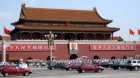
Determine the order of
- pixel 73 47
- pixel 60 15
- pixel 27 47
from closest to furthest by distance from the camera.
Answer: pixel 27 47 < pixel 73 47 < pixel 60 15

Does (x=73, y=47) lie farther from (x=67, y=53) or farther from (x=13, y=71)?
(x=13, y=71)

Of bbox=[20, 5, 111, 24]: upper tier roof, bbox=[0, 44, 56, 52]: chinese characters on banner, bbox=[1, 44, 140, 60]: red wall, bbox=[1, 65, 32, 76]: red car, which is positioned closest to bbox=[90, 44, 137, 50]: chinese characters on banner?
bbox=[1, 44, 140, 60]: red wall

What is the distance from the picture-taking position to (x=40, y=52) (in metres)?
82.9

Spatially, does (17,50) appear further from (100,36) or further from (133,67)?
(133,67)

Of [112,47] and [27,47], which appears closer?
[27,47]

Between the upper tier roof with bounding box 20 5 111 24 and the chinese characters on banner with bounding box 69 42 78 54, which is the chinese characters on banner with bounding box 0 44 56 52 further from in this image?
the upper tier roof with bounding box 20 5 111 24

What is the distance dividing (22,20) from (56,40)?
329 inches

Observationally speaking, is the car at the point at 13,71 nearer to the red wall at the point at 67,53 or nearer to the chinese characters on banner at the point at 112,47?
the red wall at the point at 67,53

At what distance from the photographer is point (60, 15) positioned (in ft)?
305

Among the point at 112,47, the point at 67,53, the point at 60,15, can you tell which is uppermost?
the point at 60,15

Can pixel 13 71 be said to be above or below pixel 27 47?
below

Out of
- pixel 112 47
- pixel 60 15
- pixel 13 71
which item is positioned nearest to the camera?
pixel 13 71

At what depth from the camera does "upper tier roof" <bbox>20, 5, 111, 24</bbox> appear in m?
89.8

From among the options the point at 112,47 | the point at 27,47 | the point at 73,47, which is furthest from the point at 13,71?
the point at 112,47
